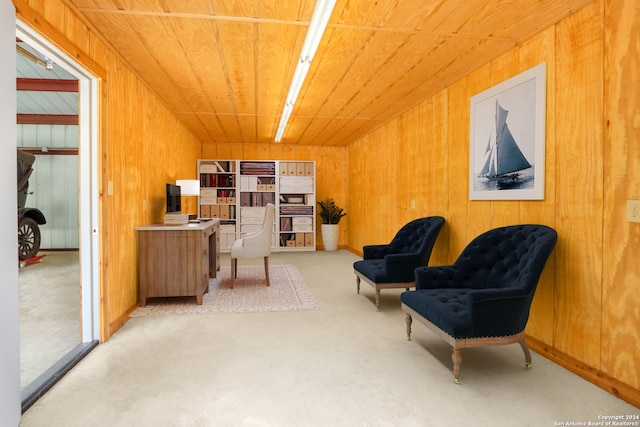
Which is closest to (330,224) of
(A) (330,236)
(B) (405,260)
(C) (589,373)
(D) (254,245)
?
(A) (330,236)

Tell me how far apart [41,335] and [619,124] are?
4.52 meters

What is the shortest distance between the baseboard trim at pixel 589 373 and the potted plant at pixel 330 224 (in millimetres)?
5309

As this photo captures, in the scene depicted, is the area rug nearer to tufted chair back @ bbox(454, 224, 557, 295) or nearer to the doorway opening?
the doorway opening

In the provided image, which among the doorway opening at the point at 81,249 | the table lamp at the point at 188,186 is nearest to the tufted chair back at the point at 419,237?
the table lamp at the point at 188,186

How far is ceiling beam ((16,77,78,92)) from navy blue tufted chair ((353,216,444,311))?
474 cm

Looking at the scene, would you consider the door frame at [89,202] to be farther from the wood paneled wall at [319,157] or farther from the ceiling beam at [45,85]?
the wood paneled wall at [319,157]

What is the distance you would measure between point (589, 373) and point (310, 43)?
10.2 feet

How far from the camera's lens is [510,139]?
2.90 metres

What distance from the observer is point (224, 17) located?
248 cm

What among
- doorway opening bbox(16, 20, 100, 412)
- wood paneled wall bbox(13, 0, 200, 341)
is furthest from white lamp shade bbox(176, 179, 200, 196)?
doorway opening bbox(16, 20, 100, 412)

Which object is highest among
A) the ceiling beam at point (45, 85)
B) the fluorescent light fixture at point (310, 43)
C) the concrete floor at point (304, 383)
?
the ceiling beam at point (45, 85)

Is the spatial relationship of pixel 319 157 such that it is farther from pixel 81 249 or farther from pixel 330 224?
pixel 81 249

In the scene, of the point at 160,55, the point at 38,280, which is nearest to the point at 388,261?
the point at 160,55

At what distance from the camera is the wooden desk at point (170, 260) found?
363 cm
